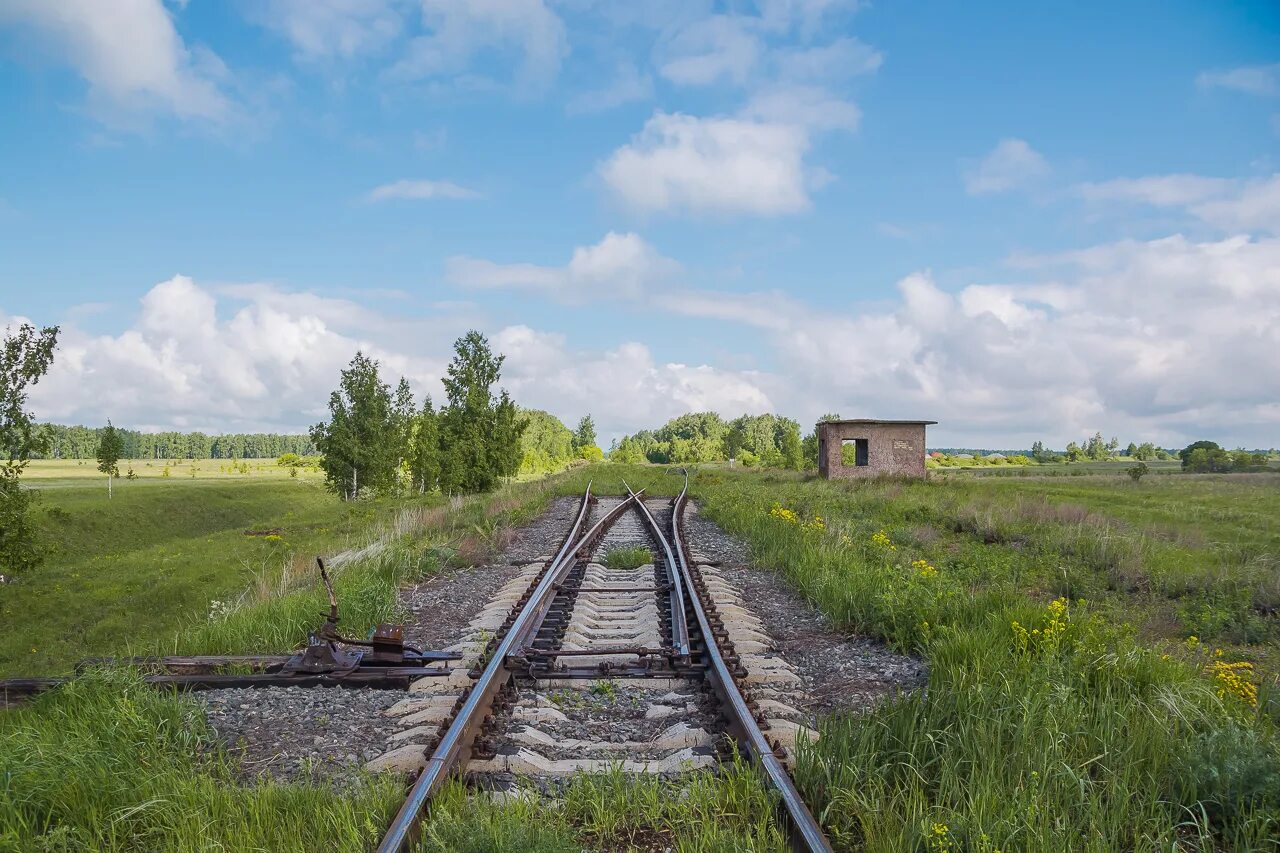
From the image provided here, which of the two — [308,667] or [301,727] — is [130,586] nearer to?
[308,667]

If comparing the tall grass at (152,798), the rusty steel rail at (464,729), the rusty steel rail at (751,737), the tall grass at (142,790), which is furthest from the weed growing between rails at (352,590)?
the rusty steel rail at (751,737)

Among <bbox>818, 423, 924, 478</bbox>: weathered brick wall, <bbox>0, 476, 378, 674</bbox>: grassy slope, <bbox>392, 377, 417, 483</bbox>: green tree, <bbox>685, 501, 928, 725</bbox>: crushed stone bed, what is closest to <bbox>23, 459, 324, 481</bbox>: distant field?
<bbox>392, 377, 417, 483</bbox>: green tree

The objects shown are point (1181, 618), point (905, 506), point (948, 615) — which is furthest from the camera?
point (905, 506)

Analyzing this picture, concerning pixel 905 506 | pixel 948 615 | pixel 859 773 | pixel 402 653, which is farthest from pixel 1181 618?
pixel 905 506

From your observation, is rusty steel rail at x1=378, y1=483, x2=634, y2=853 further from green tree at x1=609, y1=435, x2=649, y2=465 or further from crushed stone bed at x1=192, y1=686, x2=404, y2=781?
green tree at x1=609, y1=435, x2=649, y2=465

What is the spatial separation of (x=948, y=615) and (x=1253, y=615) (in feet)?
17.2

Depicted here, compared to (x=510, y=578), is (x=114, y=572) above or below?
below

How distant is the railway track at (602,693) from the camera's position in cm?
341

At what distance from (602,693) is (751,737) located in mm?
1376

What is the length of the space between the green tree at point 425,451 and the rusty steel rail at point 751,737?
29.5m

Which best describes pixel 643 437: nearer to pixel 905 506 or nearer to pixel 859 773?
pixel 905 506

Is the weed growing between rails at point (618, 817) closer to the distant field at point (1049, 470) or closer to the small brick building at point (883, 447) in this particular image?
the small brick building at point (883, 447)

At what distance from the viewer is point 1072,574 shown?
10133 millimetres

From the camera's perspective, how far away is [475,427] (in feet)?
110
